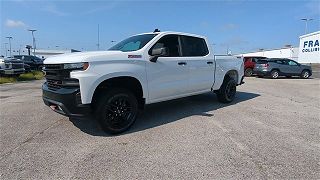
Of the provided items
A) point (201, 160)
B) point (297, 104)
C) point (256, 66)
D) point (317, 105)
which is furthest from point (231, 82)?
point (256, 66)

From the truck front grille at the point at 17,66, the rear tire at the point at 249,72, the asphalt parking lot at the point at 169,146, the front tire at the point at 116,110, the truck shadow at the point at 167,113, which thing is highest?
the truck front grille at the point at 17,66

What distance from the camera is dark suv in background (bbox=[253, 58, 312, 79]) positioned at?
20.2m

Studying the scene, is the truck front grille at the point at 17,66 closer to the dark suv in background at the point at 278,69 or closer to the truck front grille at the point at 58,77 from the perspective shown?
the truck front grille at the point at 58,77

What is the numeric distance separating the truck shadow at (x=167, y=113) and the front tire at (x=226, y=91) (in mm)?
168

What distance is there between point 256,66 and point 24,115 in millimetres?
17873

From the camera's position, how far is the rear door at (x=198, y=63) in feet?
21.9

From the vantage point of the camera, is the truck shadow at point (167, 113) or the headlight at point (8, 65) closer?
the truck shadow at point (167, 113)

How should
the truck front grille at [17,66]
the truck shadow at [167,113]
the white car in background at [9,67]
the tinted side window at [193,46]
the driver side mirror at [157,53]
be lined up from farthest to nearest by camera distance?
the truck front grille at [17,66], the white car in background at [9,67], the tinted side window at [193,46], the truck shadow at [167,113], the driver side mirror at [157,53]

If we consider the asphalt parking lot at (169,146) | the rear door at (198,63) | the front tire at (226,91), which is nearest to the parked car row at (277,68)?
the front tire at (226,91)

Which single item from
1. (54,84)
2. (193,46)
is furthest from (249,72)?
(54,84)

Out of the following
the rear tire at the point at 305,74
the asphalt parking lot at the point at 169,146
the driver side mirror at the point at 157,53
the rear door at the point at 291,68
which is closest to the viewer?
the asphalt parking lot at the point at 169,146

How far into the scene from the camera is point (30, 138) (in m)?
5.04

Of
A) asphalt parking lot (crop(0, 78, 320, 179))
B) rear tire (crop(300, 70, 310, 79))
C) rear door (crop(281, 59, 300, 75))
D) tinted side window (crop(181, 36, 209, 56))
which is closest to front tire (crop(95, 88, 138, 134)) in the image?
asphalt parking lot (crop(0, 78, 320, 179))

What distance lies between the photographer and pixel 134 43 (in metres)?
6.06
